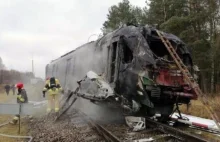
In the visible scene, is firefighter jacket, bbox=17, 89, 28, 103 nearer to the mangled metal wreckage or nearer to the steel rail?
the mangled metal wreckage

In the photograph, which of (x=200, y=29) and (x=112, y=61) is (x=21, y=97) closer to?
(x=112, y=61)

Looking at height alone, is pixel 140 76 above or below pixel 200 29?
below

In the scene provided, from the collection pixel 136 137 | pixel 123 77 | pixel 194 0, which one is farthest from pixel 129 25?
pixel 194 0

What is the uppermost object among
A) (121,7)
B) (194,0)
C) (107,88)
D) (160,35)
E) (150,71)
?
(121,7)

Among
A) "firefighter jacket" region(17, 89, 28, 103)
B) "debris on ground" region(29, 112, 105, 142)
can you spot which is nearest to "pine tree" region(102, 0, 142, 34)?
"firefighter jacket" region(17, 89, 28, 103)

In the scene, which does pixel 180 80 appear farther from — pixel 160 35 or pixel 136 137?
pixel 136 137

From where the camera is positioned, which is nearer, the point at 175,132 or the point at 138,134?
the point at 175,132

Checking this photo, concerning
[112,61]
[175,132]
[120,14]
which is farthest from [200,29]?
[175,132]

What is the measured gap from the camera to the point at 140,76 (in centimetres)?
768

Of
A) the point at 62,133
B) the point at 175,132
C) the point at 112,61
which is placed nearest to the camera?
the point at 175,132

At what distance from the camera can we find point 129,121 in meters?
8.39

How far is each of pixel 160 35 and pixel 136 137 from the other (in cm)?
316

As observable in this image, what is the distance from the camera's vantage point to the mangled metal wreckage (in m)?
7.72

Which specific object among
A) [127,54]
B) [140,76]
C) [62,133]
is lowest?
[62,133]
